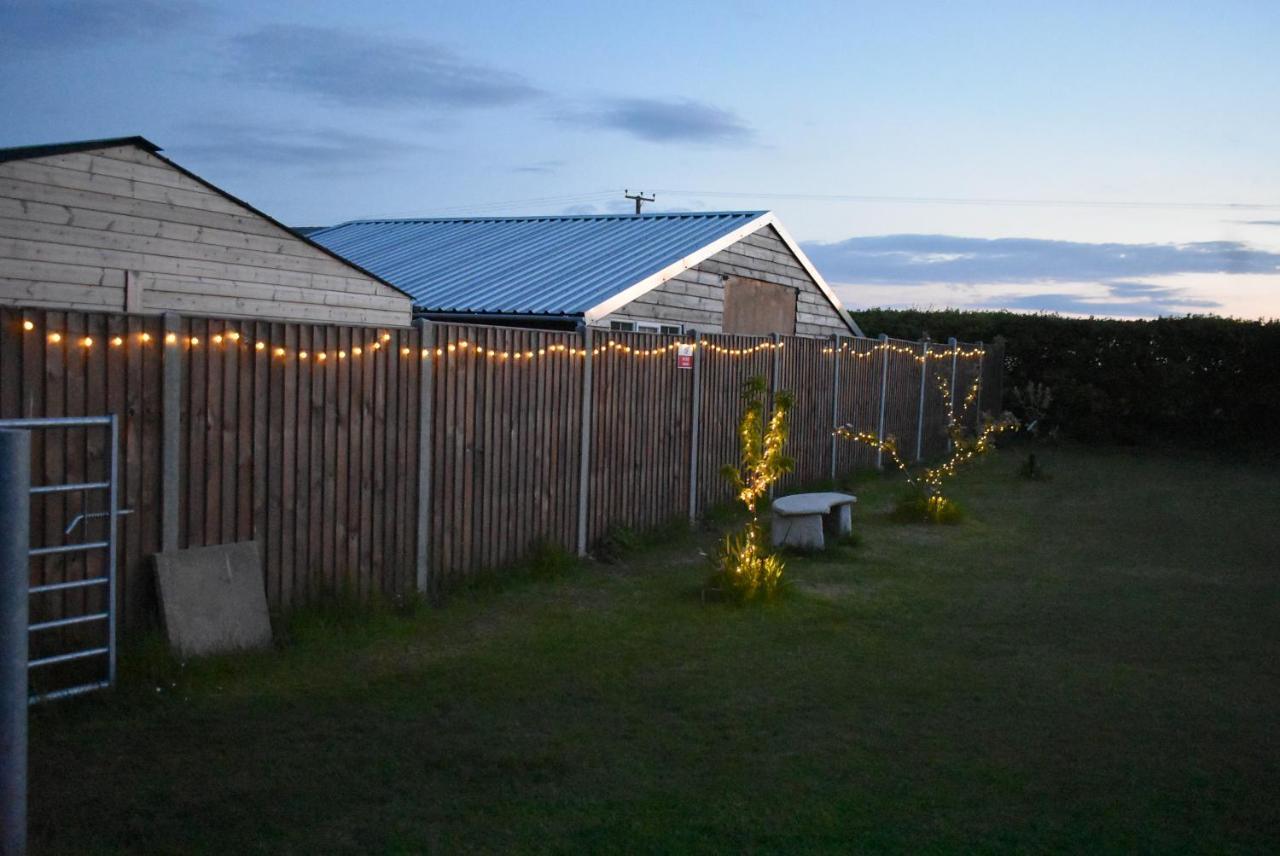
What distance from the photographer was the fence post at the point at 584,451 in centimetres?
1010

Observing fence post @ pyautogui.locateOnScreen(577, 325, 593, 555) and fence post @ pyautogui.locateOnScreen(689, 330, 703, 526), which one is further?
fence post @ pyautogui.locateOnScreen(689, 330, 703, 526)

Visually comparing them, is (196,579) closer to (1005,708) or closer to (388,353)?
(388,353)

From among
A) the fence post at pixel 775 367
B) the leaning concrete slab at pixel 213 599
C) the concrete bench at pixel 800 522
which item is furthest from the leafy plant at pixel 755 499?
the fence post at pixel 775 367

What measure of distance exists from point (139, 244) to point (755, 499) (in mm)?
5977

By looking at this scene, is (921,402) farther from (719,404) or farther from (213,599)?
Answer: (213,599)

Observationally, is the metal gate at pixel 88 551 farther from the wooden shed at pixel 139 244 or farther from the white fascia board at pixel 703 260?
the white fascia board at pixel 703 260

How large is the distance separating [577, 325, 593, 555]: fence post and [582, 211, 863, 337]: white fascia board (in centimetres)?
321

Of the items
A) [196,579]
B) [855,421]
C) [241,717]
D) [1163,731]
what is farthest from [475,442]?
[855,421]

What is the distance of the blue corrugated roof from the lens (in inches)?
577

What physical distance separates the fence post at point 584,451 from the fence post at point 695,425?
2.19 m

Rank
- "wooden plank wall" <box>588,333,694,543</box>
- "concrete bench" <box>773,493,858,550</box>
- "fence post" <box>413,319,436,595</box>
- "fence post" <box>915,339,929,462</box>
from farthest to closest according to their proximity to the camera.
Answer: "fence post" <box>915,339,929,462</box>, "concrete bench" <box>773,493,858,550</box>, "wooden plank wall" <box>588,333,694,543</box>, "fence post" <box>413,319,436,595</box>

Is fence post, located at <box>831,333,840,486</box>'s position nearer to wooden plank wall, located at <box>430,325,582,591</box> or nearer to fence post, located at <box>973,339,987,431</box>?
wooden plank wall, located at <box>430,325,582,591</box>

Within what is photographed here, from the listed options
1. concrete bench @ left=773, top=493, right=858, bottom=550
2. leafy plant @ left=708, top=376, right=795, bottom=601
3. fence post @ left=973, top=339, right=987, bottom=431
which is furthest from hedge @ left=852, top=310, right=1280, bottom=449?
leafy plant @ left=708, top=376, right=795, bottom=601

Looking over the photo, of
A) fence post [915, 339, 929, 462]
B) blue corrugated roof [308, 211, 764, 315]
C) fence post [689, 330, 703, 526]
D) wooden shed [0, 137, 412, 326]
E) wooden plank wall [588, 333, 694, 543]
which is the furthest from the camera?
fence post [915, 339, 929, 462]
